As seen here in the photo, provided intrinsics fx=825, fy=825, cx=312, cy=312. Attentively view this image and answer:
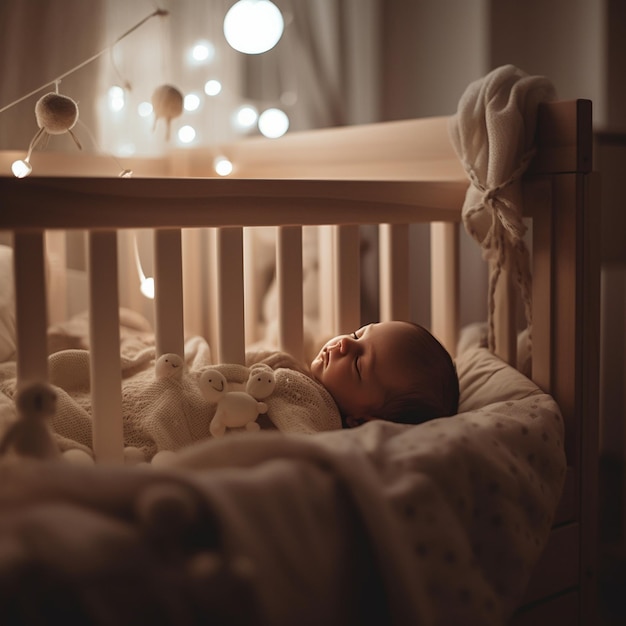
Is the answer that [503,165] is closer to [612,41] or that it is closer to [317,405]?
[317,405]

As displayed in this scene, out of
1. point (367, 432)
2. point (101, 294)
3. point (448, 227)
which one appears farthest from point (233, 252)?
point (448, 227)

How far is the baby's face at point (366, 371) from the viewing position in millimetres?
1174

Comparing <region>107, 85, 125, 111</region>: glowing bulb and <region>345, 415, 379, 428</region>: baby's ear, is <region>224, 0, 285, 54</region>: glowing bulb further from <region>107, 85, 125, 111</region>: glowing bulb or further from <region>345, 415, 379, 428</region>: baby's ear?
<region>345, 415, 379, 428</region>: baby's ear

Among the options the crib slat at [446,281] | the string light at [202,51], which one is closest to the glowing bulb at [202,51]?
the string light at [202,51]

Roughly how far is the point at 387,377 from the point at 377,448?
0.31m

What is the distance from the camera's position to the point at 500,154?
46.7 inches

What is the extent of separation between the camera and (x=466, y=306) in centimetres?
215

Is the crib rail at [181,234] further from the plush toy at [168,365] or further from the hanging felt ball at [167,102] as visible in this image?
the hanging felt ball at [167,102]

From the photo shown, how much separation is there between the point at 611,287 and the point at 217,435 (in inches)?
53.9

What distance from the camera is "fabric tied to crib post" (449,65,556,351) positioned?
3.90 feet

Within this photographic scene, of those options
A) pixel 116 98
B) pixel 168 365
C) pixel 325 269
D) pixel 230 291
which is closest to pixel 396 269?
pixel 230 291

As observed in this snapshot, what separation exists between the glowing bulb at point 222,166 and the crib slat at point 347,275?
722 mm

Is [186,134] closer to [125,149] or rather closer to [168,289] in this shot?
[125,149]

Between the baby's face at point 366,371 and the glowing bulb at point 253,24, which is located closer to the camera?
the baby's face at point 366,371
